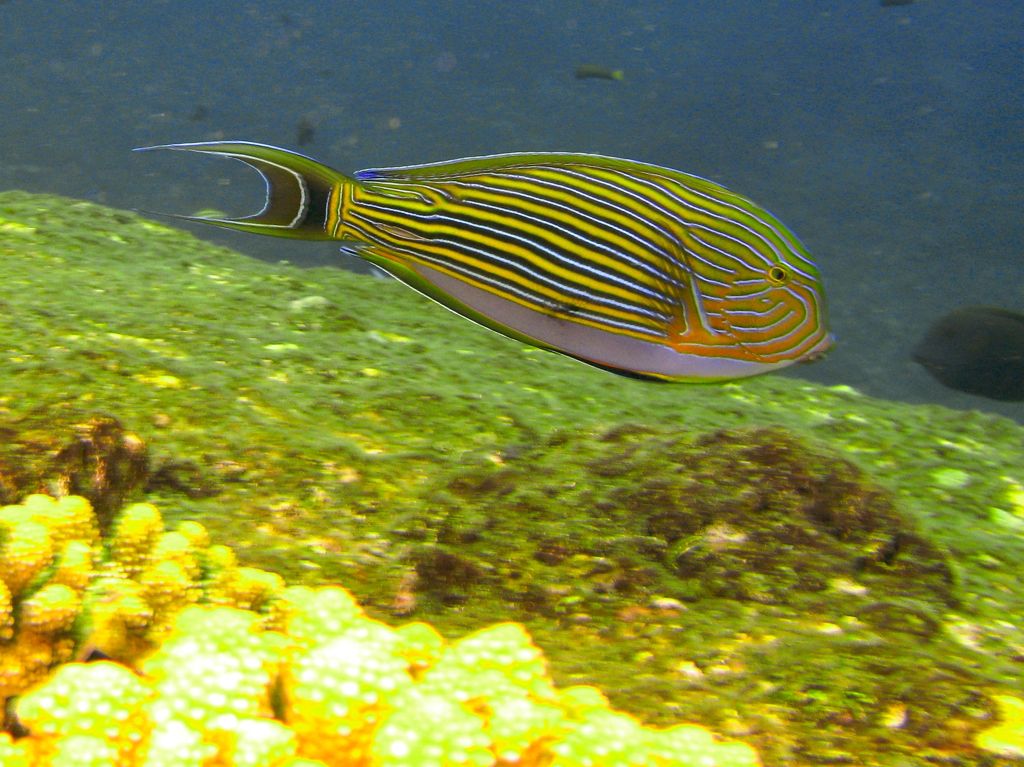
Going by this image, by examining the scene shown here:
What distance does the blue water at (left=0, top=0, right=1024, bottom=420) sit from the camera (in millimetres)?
20578

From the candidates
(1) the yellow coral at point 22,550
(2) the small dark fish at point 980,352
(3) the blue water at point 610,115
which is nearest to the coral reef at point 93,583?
(1) the yellow coral at point 22,550

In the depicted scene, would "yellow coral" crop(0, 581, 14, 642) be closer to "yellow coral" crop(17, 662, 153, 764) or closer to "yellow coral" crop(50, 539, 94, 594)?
"yellow coral" crop(50, 539, 94, 594)

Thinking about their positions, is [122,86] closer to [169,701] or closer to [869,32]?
[169,701]

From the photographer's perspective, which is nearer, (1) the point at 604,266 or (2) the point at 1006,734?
(2) the point at 1006,734

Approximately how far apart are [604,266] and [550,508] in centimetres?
108

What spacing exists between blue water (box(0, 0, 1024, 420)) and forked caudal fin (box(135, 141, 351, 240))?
53.0 ft

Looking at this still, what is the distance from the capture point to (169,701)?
1134 mm

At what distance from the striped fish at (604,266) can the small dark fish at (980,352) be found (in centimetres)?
815

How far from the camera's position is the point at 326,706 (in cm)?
117

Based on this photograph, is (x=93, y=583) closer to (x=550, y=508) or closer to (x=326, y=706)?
(x=326, y=706)

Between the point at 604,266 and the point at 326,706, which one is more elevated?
the point at 604,266

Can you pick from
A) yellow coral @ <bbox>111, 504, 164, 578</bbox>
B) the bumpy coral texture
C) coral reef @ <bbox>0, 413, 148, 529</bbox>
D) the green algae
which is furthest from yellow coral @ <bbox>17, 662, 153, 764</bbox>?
coral reef @ <bbox>0, 413, 148, 529</bbox>

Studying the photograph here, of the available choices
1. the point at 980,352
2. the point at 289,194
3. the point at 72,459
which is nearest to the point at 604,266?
the point at 289,194

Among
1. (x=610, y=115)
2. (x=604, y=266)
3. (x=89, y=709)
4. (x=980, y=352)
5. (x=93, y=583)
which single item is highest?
(x=610, y=115)
